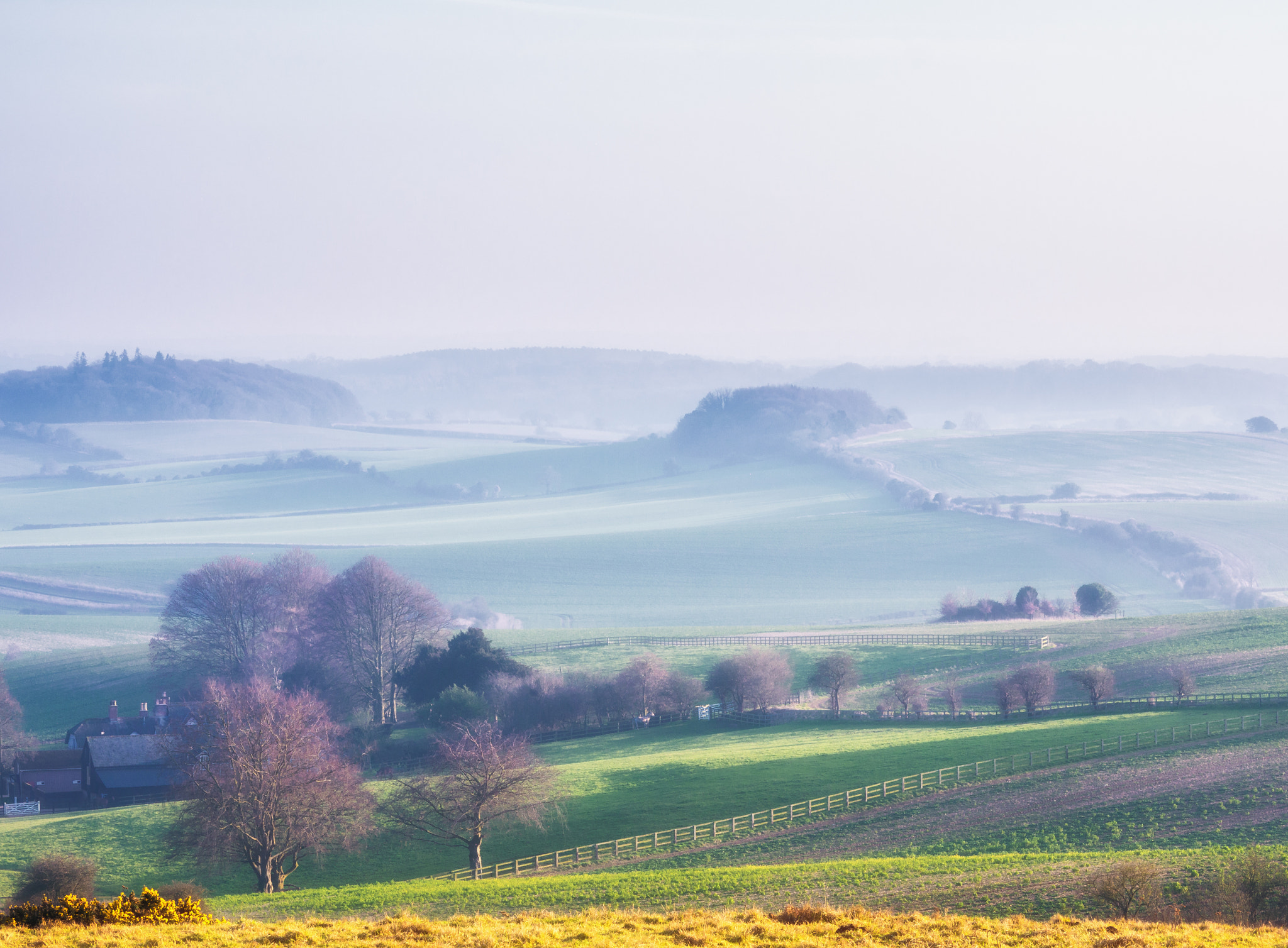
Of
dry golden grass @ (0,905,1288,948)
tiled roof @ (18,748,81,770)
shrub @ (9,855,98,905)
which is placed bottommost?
tiled roof @ (18,748,81,770)

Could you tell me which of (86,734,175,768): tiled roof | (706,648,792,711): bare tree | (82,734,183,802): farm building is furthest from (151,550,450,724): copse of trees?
(706,648,792,711): bare tree

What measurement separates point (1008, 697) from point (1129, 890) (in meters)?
32.1

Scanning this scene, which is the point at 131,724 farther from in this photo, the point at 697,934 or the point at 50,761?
the point at 697,934

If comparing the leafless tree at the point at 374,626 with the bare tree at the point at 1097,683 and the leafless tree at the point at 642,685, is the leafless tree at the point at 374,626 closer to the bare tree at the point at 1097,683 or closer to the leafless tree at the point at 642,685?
the leafless tree at the point at 642,685

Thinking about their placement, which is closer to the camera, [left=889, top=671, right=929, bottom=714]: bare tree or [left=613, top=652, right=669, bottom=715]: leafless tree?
[left=889, top=671, right=929, bottom=714]: bare tree

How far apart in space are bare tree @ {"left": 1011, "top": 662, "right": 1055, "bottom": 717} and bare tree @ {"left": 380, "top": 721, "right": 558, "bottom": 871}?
2448 cm

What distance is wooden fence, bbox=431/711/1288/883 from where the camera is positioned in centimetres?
3906

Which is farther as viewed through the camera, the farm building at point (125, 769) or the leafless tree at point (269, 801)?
the farm building at point (125, 769)

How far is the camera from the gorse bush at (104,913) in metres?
21.9

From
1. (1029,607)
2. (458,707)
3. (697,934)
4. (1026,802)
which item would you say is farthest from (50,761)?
(1029,607)

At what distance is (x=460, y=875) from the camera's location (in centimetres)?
3894

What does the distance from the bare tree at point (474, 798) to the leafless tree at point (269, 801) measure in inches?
72.1

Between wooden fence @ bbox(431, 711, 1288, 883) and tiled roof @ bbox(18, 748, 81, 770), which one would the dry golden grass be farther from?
tiled roof @ bbox(18, 748, 81, 770)

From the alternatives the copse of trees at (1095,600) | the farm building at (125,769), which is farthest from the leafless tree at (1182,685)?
the farm building at (125,769)
